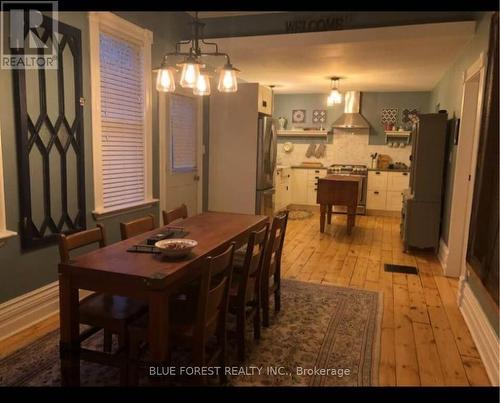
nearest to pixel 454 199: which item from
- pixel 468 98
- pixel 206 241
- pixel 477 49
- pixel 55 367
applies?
pixel 468 98

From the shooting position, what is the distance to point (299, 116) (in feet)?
26.5

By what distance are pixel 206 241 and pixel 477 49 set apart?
2.94 metres

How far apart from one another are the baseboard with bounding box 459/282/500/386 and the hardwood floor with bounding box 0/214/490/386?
0.16ft

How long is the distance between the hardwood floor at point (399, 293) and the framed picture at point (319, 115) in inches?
101

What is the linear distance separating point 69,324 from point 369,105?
6962 mm

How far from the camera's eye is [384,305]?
321 centimetres

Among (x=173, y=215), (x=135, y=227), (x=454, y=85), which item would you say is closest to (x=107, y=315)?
(x=135, y=227)

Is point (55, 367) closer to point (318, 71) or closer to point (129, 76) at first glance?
point (129, 76)

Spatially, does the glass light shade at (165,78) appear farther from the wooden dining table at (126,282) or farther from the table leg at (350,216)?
the table leg at (350,216)

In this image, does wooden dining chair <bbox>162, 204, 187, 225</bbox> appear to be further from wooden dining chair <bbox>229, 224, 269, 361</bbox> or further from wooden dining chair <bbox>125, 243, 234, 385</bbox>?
wooden dining chair <bbox>125, 243, 234, 385</bbox>

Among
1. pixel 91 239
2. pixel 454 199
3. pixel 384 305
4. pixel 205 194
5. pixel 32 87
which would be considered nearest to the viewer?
pixel 91 239

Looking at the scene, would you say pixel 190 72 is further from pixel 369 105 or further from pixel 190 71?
pixel 369 105

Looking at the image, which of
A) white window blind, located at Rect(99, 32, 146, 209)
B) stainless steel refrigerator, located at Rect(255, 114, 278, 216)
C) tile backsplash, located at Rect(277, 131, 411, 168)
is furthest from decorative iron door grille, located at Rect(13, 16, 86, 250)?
tile backsplash, located at Rect(277, 131, 411, 168)

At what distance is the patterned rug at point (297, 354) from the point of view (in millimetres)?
2137
